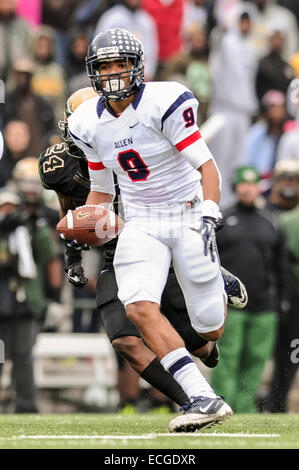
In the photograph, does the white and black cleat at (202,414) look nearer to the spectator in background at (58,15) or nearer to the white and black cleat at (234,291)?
the white and black cleat at (234,291)

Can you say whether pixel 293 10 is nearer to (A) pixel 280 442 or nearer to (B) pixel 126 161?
(B) pixel 126 161

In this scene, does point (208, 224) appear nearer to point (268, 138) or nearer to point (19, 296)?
point (19, 296)

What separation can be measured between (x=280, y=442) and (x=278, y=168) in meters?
4.94

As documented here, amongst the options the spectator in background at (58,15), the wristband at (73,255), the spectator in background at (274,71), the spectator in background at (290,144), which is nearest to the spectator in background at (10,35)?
the spectator in background at (58,15)

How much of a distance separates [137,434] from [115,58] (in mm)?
1808

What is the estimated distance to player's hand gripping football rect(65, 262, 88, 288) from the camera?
21.4ft

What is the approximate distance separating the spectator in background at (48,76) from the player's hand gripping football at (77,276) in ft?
18.1

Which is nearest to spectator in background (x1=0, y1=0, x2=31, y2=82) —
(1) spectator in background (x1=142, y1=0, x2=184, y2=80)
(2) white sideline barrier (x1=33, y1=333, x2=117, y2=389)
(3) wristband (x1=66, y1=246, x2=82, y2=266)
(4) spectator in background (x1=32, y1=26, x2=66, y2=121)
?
(4) spectator in background (x1=32, y1=26, x2=66, y2=121)

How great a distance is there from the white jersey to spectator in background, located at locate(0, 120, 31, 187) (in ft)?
15.7

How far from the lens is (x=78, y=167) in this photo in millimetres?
6742

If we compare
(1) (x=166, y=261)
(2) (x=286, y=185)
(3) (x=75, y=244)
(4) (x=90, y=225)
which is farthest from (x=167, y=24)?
(1) (x=166, y=261)

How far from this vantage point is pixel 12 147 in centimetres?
1080

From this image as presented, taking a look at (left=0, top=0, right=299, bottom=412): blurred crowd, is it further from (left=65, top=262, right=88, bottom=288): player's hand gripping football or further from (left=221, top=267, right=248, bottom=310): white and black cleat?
(left=65, top=262, right=88, bottom=288): player's hand gripping football

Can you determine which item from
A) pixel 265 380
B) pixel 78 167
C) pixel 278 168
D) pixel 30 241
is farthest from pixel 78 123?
pixel 265 380
